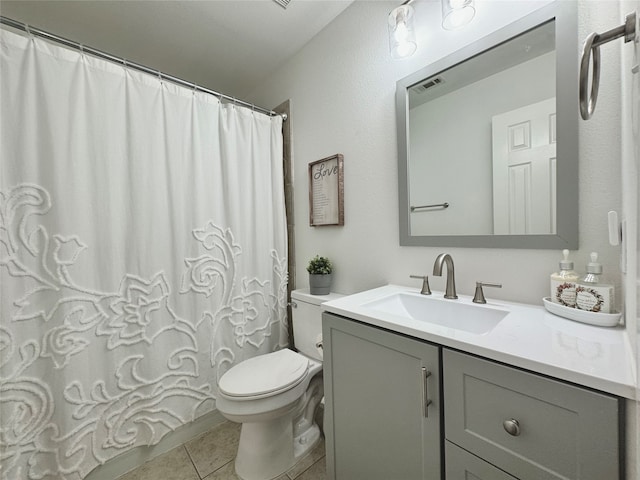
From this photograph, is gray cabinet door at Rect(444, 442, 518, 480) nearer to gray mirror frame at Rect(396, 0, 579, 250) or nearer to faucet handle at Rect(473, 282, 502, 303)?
faucet handle at Rect(473, 282, 502, 303)

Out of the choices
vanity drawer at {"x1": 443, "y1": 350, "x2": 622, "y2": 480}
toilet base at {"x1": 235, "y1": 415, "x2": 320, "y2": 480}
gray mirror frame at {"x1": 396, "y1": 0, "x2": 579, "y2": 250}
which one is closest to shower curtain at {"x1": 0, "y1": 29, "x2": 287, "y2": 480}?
toilet base at {"x1": 235, "y1": 415, "x2": 320, "y2": 480}

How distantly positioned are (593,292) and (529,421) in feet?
1.41

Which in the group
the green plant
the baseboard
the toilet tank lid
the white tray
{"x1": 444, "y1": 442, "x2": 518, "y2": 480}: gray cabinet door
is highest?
the green plant

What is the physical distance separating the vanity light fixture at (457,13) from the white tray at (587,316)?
3.57 feet

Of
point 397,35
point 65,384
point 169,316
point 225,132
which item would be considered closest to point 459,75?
point 397,35

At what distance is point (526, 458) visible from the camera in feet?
1.73

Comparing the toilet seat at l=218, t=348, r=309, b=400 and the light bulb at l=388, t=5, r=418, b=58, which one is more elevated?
the light bulb at l=388, t=5, r=418, b=58

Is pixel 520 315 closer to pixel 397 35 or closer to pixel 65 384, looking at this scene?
pixel 397 35

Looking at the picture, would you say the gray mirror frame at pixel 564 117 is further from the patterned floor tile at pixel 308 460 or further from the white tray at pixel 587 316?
the patterned floor tile at pixel 308 460

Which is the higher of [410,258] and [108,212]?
[108,212]

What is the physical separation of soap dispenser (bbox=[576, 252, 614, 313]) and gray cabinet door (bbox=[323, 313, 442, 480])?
1.49 feet

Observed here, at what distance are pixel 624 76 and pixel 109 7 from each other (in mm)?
2208

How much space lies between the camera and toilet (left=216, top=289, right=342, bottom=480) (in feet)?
3.56

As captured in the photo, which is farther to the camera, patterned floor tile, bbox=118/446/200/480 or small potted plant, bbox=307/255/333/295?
small potted plant, bbox=307/255/333/295
